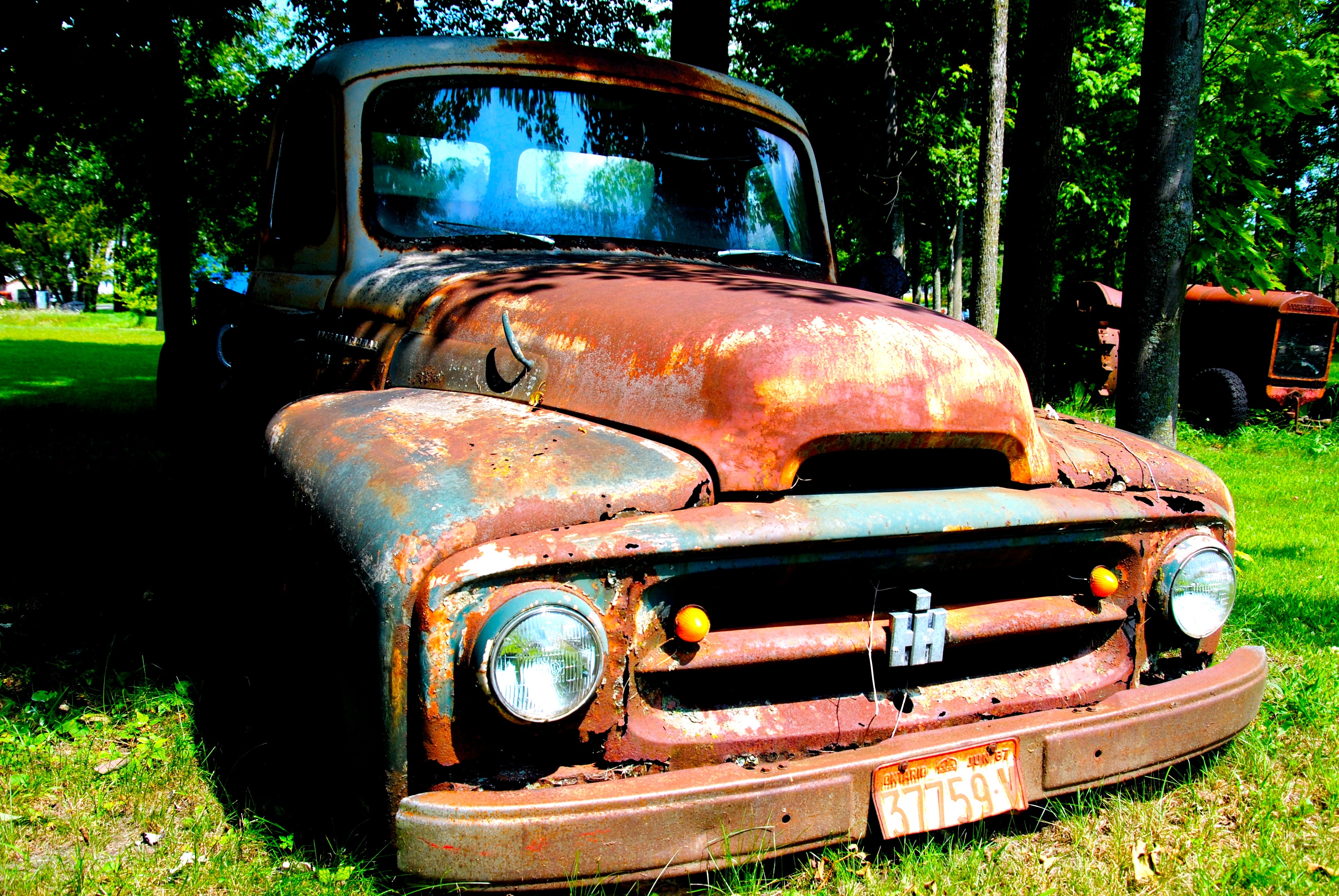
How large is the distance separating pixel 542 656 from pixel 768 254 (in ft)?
6.94

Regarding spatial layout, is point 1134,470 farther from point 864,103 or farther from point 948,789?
point 864,103

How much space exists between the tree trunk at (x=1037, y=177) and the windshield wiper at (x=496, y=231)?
4368 mm

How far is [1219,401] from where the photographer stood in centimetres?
1130

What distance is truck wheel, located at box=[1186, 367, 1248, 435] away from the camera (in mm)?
11117

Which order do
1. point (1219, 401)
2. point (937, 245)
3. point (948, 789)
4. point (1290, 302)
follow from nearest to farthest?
point (948, 789) < point (1219, 401) < point (1290, 302) < point (937, 245)

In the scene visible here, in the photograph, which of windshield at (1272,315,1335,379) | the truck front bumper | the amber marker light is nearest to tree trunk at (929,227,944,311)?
windshield at (1272,315,1335,379)

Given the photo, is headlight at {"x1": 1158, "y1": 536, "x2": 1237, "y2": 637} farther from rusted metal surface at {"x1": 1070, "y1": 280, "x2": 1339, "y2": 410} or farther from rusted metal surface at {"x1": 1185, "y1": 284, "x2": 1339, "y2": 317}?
rusted metal surface at {"x1": 1185, "y1": 284, "x2": 1339, "y2": 317}

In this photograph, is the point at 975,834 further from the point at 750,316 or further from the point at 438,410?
the point at 438,410

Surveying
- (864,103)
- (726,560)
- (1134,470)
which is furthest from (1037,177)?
(864,103)

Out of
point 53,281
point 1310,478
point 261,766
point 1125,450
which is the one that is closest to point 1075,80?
point 1310,478

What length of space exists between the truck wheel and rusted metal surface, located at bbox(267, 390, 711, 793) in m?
11.1

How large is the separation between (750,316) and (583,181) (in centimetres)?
132

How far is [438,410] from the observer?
7.50 feet

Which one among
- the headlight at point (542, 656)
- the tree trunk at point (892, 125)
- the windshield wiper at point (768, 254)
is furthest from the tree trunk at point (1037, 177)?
the tree trunk at point (892, 125)
